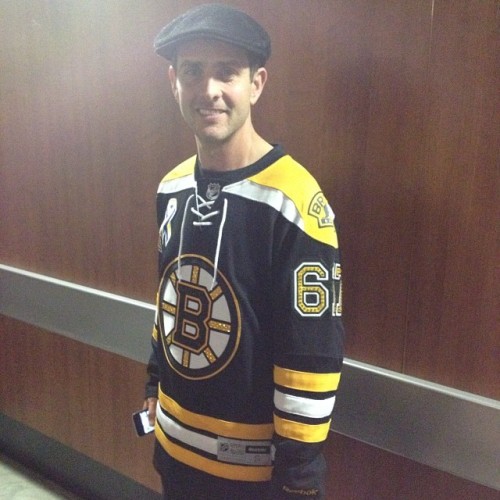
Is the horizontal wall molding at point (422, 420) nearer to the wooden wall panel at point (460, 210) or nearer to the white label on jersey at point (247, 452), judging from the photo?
the wooden wall panel at point (460, 210)

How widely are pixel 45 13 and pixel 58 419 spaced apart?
54.9 inches

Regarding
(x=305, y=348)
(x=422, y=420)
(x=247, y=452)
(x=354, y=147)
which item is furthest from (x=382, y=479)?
(x=354, y=147)

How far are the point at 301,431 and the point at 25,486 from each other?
157 centimetres

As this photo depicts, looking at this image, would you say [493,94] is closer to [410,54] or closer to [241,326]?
[410,54]

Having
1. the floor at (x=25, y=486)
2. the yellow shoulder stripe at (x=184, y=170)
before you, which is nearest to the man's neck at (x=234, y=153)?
the yellow shoulder stripe at (x=184, y=170)

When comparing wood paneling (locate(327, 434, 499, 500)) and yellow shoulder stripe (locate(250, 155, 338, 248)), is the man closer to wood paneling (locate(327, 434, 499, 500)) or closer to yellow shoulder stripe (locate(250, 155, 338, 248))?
yellow shoulder stripe (locate(250, 155, 338, 248))

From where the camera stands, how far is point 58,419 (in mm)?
2117

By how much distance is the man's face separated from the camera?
3.34 ft

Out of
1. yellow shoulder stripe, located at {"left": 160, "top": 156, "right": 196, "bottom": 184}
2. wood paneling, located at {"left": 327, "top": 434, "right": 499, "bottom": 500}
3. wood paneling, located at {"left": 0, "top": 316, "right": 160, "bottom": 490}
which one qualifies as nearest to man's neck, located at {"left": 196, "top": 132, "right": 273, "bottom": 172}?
yellow shoulder stripe, located at {"left": 160, "top": 156, "right": 196, "bottom": 184}

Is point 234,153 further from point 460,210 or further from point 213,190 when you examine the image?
point 460,210

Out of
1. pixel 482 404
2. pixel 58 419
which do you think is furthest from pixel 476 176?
pixel 58 419

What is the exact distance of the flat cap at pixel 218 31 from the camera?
0.98 metres

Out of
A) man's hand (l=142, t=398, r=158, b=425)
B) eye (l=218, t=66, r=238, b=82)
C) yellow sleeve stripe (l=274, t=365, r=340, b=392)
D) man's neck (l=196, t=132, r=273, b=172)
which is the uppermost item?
eye (l=218, t=66, r=238, b=82)

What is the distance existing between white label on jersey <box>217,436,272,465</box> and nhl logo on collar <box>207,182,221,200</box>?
→ 0.47 meters
